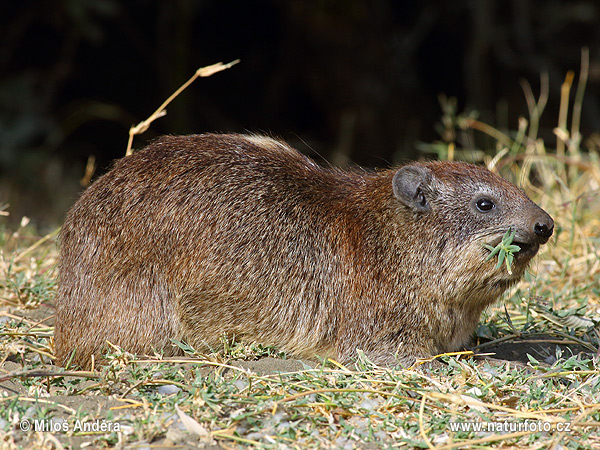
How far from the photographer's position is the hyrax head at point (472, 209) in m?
3.77

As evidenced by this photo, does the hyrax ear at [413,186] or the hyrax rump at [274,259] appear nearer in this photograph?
the hyrax rump at [274,259]

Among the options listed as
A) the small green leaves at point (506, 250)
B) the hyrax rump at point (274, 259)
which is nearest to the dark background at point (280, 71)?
the hyrax rump at point (274, 259)

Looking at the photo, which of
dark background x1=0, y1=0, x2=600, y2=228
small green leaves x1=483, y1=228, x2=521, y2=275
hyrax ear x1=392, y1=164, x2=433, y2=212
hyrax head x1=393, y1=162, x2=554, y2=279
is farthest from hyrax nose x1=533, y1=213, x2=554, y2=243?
dark background x1=0, y1=0, x2=600, y2=228

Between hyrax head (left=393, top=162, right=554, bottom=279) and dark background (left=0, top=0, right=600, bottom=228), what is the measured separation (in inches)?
211

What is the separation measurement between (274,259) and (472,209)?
1.08 metres

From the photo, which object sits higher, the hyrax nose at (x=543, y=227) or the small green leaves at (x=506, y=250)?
the hyrax nose at (x=543, y=227)

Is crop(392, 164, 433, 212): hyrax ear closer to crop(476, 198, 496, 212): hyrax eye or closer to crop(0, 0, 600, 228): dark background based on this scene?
crop(476, 198, 496, 212): hyrax eye

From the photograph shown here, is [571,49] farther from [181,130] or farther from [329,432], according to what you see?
[329,432]

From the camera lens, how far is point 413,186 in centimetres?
400

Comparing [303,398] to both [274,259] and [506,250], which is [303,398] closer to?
[274,259]

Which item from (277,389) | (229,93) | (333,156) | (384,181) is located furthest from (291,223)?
(229,93)

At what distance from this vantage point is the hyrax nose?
146 inches

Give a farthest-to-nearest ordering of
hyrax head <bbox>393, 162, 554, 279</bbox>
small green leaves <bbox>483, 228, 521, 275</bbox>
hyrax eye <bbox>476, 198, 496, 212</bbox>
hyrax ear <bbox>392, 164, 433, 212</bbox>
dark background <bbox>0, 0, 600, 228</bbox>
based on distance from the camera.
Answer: dark background <bbox>0, 0, 600, 228</bbox> < hyrax ear <bbox>392, 164, 433, 212</bbox> < hyrax eye <bbox>476, 198, 496, 212</bbox> < hyrax head <bbox>393, 162, 554, 279</bbox> < small green leaves <bbox>483, 228, 521, 275</bbox>

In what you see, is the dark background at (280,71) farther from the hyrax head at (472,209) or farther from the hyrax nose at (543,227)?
the hyrax nose at (543,227)
